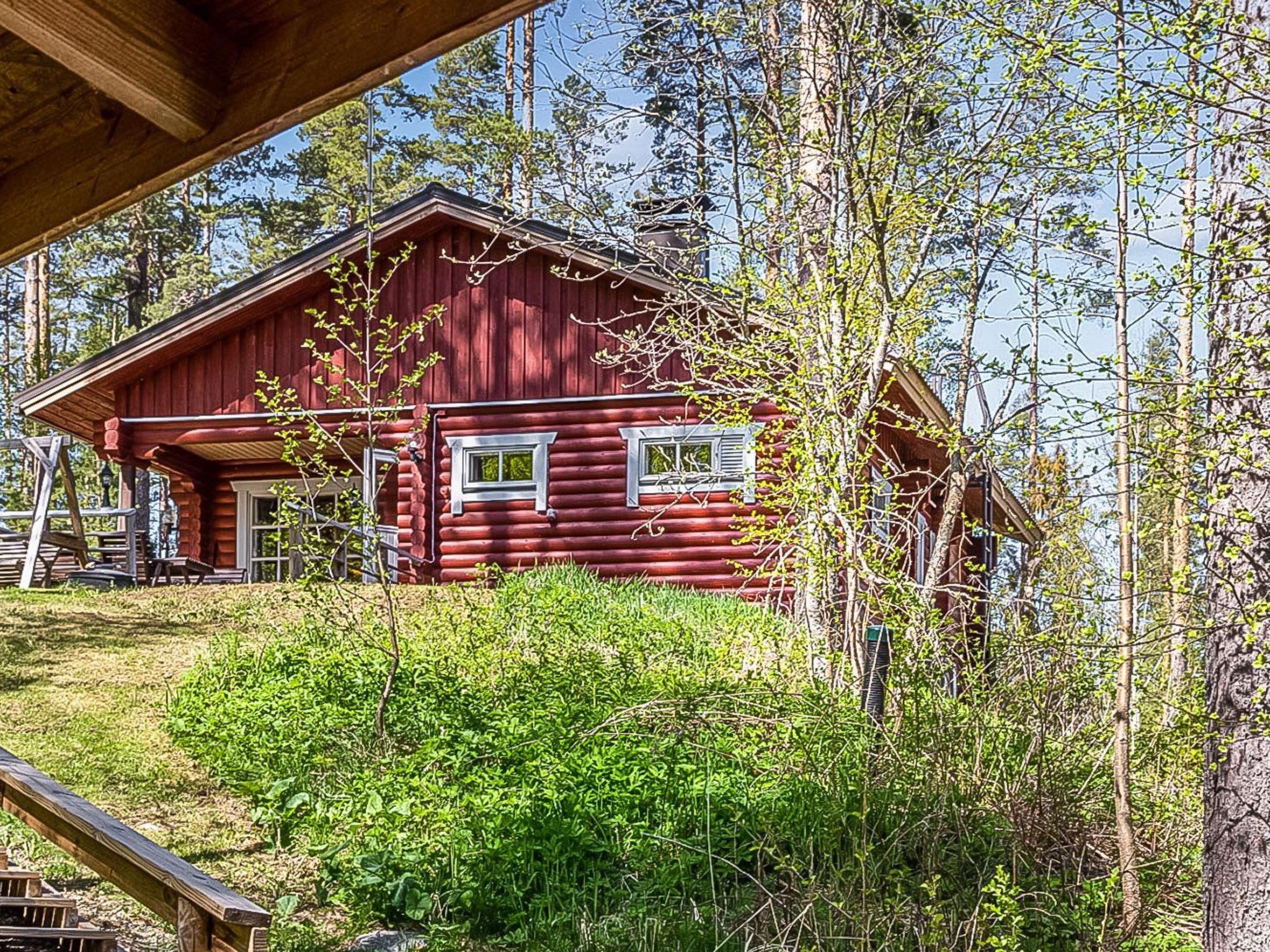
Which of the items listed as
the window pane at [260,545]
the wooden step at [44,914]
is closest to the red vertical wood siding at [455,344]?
the window pane at [260,545]

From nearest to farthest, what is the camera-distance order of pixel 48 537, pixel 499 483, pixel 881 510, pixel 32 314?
pixel 881 510, pixel 48 537, pixel 499 483, pixel 32 314

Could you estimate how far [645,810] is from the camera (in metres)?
6.60

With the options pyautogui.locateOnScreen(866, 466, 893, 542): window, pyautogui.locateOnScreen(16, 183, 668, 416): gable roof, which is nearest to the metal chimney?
pyautogui.locateOnScreen(866, 466, 893, 542): window

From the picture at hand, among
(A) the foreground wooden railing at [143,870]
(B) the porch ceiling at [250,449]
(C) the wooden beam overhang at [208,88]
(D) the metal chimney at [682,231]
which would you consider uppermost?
(D) the metal chimney at [682,231]

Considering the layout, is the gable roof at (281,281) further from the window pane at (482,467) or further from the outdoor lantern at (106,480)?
the outdoor lantern at (106,480)

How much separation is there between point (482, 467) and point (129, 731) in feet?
28.0

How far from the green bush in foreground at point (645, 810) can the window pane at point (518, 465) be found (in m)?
8.20

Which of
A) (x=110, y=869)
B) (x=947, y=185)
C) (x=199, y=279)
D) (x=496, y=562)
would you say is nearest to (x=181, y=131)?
(x=110, y=869)

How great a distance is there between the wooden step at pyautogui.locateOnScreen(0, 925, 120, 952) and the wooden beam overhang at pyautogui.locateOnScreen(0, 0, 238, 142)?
3441mm

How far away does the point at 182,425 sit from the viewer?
705 inches

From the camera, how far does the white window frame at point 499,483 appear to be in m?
16.9

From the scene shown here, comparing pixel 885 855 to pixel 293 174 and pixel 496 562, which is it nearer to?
pixel 496 562

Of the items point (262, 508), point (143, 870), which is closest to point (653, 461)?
point (262, 508)

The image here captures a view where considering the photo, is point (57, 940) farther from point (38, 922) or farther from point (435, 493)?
point (435, 493)
